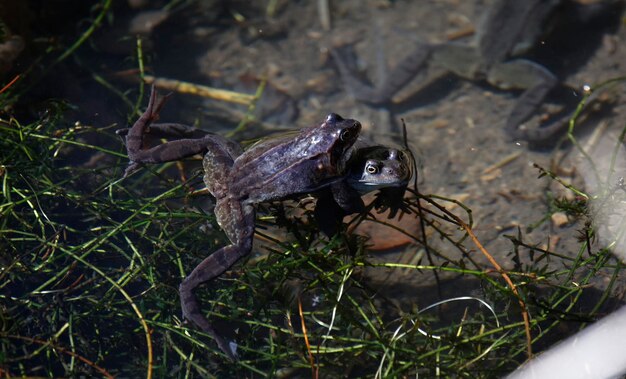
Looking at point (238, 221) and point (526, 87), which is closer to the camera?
point (238, 221)

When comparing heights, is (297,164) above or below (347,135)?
below

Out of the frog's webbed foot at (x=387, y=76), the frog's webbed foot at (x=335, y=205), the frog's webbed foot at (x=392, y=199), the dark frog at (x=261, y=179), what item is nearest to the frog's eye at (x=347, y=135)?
the dark frog at (x=261, y=179)

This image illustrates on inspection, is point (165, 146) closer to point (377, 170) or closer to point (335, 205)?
point (335, 205)

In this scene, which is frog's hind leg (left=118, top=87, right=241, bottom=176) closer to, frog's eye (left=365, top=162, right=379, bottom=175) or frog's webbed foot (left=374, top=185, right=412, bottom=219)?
frog's eye (left=365, top=162, right=379, bottom=175)

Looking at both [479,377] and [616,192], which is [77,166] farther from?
[616,192]

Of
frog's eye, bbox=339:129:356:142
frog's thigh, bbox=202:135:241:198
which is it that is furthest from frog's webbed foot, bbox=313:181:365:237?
frog's thigh, bbox=202:135:241:198

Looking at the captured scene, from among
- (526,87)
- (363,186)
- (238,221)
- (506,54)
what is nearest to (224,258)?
(238,221)
